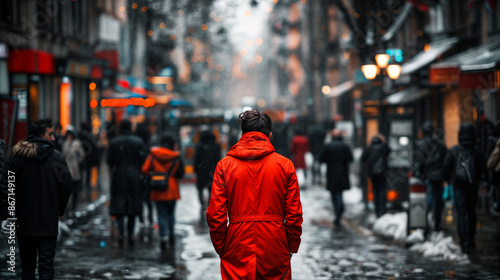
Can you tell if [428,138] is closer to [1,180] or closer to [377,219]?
[377,219]

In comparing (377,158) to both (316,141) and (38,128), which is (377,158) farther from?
(316,141)

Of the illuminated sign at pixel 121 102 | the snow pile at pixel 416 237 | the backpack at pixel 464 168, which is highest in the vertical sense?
the illuminated sign at pixel 121 102

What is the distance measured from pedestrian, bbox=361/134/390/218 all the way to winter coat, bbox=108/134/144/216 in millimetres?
5357

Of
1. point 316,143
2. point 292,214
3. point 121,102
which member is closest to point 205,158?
point 292,214

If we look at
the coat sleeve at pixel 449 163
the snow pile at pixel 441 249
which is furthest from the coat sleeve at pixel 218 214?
the coat sleeve at pixel 449 163

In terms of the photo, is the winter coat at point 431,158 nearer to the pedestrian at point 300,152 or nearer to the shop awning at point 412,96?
the pedestrian at point 300,152

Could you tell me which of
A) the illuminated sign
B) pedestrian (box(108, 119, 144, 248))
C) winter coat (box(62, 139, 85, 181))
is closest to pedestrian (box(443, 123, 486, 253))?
pedestrian (box(108, 119, 144, 248))

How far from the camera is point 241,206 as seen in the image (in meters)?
5.68

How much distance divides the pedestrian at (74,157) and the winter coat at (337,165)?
16.7 feet

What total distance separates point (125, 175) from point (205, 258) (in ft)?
6.07

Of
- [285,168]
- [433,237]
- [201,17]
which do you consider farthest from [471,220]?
[201,17]

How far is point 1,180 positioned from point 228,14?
29283 millimetres

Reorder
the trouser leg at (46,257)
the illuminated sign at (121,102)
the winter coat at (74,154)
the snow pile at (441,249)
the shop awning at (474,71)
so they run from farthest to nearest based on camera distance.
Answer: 1. the illuminated sign at (121,102)
2. the winter coat at (74,154)
3. the shop awning at (474,71)
4. the snow pile at (441,249)
5. the trouser leg at (46,257)

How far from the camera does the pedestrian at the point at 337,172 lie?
50.3ft
